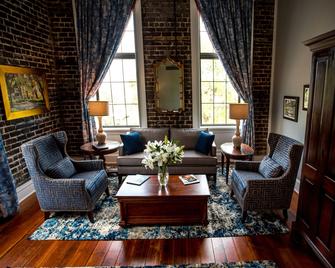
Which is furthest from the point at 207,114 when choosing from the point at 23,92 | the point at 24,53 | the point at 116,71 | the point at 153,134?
the point at 24,53

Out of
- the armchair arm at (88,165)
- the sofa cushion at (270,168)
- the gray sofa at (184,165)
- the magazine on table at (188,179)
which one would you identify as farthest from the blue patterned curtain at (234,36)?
the armchair arm at (88,165)

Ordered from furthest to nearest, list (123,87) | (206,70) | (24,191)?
(123,87), (206,70), (24,191)

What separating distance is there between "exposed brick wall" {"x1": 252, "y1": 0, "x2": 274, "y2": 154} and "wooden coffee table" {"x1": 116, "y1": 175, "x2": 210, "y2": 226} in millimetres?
2582

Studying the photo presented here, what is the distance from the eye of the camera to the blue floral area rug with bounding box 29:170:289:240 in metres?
2.57

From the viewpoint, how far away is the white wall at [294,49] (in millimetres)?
2990

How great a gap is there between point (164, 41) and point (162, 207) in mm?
3172

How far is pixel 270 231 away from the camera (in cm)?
260

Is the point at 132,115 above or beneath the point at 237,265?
above

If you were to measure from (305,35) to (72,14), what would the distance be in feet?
13.4

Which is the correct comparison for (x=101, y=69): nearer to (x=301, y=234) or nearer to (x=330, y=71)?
(x=330, y=71)

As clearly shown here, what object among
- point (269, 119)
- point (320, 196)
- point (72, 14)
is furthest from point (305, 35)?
point (72, 14)

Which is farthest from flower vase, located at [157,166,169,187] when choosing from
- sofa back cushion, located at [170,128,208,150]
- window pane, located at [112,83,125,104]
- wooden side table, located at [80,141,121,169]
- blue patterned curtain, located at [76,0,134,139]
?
blue patterned curtain, located at [76,0,134,139]

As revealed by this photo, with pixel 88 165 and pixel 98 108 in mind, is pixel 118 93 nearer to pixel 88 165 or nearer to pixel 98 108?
pixel 98 108

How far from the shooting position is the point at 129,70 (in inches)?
182
